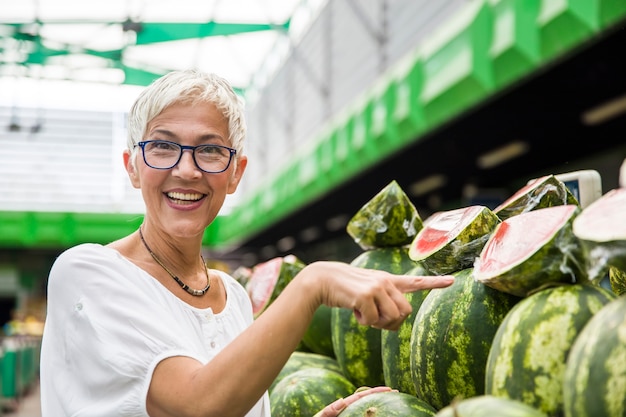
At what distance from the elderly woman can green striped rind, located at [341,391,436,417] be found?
0.10m

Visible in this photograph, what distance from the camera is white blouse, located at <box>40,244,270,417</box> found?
1.21 m

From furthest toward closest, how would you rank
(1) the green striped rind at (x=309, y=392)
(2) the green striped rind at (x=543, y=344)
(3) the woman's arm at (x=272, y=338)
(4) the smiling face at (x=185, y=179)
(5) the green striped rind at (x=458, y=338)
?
(1) the green striped rind at (x=309, y=392) < (4) the smiling face at (x=185, y=179) < (5) the green striped rind at (x=458, y=338) < (3) the woman's arm at (x=272, y=338) < (2) the green striped rind at (x=543, y=344)

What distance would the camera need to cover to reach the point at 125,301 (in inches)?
50.3

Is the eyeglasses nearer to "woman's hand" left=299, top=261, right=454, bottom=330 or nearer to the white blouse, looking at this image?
the white blouse

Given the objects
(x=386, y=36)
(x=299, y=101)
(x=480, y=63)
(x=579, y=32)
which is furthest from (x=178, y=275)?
(x=299, y=101)

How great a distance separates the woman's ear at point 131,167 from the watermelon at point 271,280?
2.56 ft

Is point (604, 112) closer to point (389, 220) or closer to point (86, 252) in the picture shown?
point (389, 220)

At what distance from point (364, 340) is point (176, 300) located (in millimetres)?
535

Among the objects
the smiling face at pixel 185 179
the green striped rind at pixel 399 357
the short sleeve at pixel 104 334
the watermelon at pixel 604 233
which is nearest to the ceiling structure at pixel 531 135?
the green striped rind at pixel 399 357

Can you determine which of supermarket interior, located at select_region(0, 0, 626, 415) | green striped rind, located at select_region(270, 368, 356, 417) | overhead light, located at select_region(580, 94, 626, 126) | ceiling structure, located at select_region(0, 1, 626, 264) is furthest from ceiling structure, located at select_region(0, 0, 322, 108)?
green striped rind, located at select_region(270, 368, 356, 417)

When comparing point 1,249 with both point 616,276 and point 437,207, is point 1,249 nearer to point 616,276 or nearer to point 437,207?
point 437,207

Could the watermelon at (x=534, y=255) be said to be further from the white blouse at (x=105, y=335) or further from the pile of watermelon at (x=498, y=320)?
the white blouse at (x=105, y=335)

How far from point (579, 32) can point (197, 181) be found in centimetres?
377

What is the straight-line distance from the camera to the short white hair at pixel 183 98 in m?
1.40
